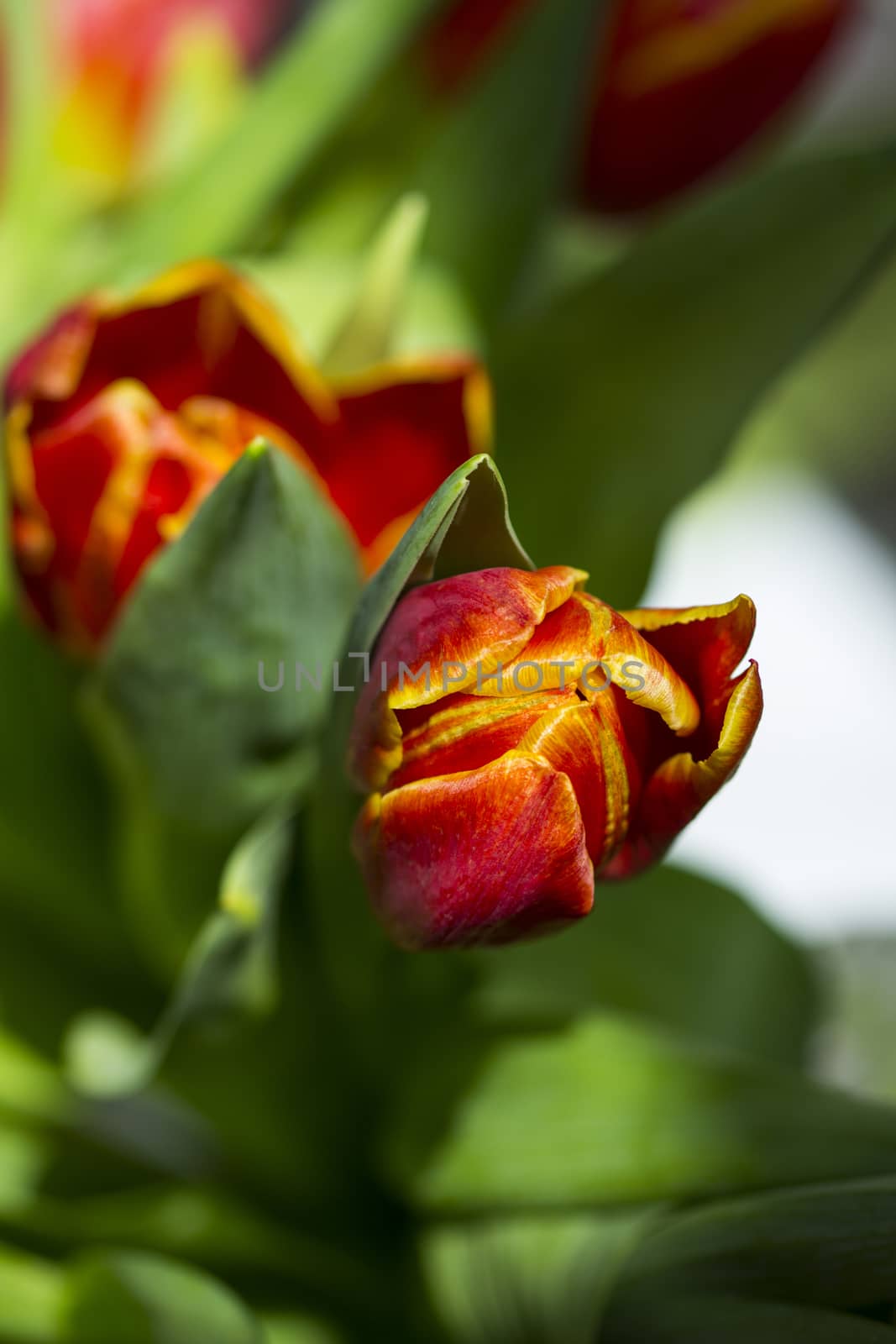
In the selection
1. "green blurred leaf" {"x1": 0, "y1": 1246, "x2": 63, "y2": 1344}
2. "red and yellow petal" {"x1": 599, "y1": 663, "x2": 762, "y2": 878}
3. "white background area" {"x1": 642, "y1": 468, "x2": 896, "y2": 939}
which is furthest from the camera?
"white background area" {"x1": 642, "y1": 468, "x2": 896, "y2": 939}

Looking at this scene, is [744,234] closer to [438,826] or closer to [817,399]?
[438,826]

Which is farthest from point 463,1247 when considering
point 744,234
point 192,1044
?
point 744,234

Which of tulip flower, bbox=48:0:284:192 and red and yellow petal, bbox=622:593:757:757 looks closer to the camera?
red and yellow petal, bbox=622:593:757:757

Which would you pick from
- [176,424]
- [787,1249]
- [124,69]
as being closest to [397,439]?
[176,424]

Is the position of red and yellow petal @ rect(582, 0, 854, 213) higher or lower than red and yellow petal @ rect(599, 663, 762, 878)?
higher

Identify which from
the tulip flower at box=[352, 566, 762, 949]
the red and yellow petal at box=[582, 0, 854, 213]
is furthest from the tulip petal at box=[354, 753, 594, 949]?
the red and yellow petal at box=[582, 0, 854, 213]

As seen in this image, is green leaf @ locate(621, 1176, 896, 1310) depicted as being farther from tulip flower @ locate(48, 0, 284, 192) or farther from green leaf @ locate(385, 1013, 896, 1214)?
tulip flower @ locate(48, 0, 284, 192)

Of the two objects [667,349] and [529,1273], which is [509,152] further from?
[529,1273]

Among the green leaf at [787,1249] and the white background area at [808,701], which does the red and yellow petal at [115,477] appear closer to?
the green leaf at [787,1249]
